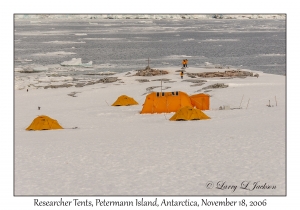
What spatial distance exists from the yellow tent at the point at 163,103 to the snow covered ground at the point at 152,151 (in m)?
0.78

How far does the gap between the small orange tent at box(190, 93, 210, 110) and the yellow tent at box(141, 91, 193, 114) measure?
63 cm

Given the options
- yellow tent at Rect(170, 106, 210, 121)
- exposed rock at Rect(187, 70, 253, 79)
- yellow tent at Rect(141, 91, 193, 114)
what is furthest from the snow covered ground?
exposed rock at Rect(187, 70, 253, 79)

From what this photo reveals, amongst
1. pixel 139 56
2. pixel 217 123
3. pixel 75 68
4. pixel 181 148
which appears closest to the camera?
pixel 181 148

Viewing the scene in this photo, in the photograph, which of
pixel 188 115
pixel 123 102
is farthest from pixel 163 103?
pixel 123 102

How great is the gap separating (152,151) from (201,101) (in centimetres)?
1123

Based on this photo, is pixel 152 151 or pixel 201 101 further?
pixel 201 101

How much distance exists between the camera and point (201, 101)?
3219 cm

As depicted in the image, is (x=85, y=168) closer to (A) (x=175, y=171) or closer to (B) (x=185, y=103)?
(A) (x=175, y=171)

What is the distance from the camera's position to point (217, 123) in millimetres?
27359

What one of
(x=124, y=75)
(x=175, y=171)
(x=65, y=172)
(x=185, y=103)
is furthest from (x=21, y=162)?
(x=124, y=75)

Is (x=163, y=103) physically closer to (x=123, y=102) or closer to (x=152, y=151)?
(x=123, y=102)

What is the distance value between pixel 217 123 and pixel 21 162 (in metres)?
10.4

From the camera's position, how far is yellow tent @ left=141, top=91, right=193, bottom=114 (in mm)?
31562
